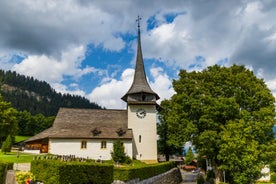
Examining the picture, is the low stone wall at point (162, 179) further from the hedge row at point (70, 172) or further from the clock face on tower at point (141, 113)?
the clock face on tower at point (141, 113)

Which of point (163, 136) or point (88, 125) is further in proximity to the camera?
point (163, 136)

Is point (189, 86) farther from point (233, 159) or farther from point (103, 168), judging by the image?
point (103, 168)

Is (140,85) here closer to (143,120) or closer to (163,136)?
(143,120)

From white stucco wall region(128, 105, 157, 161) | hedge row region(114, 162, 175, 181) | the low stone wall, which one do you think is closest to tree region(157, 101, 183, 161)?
white stucco wall region(128, 105, 157, 161)

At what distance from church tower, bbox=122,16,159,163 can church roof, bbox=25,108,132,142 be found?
1773 mm

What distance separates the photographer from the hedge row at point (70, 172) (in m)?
18.1

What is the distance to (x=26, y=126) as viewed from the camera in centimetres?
11644

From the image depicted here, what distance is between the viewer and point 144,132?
46156mm

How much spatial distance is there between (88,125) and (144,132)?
9.41m

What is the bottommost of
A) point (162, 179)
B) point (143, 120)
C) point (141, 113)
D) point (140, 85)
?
point (162, 179)

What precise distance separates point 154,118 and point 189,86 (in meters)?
12.2

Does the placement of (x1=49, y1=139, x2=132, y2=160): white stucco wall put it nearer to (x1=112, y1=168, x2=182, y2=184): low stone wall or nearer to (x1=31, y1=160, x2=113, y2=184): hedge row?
(x1=112, y1=168, x2=182, y2=184): low stone wall

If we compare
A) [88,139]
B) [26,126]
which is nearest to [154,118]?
[88,139]

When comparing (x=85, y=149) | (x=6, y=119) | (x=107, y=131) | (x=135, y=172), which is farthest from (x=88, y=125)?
(x=6, y=119)
